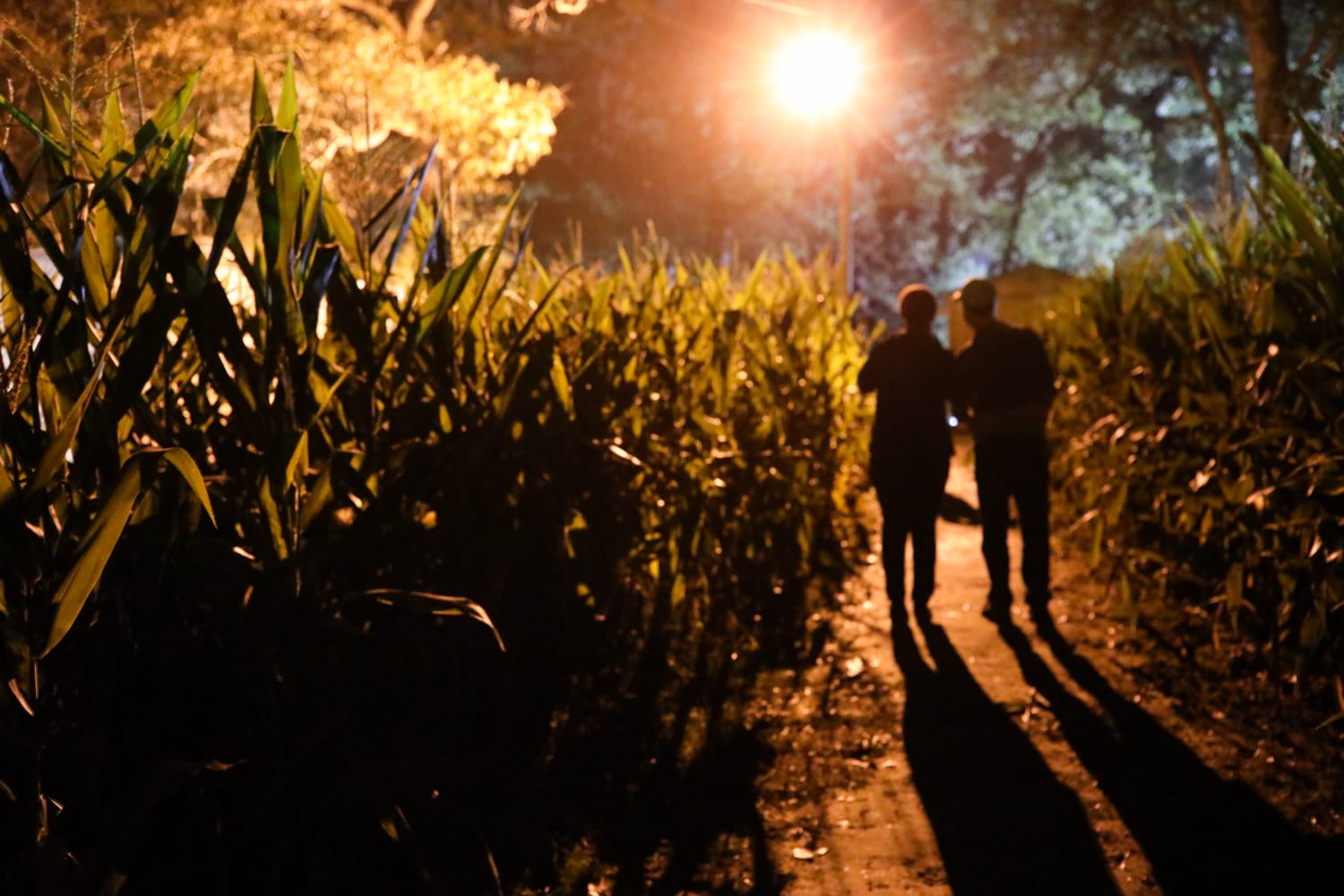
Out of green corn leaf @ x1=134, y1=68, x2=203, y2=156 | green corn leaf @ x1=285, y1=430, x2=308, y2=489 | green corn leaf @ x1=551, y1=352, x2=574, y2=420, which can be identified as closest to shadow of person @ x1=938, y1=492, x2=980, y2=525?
green corn leaf @ x1=551, y1=352, x2=574, y2=420

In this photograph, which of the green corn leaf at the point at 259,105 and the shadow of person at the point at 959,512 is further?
the shadow of person at the point at 959,512

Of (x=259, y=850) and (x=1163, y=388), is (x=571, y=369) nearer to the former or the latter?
(x=259, y=850)

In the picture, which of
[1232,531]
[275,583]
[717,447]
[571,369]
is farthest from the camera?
[717,447]

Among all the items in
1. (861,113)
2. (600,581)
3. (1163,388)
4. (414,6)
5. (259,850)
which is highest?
(861,113)

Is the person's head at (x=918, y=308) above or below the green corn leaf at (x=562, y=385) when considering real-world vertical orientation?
above

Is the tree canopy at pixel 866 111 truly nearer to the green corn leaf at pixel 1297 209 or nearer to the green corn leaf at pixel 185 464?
the green corn leaf at pixel 1297 209

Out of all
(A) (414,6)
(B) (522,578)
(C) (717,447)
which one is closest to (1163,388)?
(C) (717,447)

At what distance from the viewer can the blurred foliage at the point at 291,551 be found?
2.08 meters

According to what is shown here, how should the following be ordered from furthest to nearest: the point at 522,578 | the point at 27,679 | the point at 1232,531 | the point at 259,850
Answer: the point at 1232,531 → the point at 522,578 → the point at 259,850 → the point at 27,679

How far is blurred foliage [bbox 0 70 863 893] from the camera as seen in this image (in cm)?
208

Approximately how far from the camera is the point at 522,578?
4.04m

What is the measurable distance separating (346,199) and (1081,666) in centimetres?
385

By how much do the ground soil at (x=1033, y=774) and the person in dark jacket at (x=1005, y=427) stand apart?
1.20 feet

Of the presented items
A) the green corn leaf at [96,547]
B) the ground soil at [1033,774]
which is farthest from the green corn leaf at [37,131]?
the ground soil at [1033,774]
